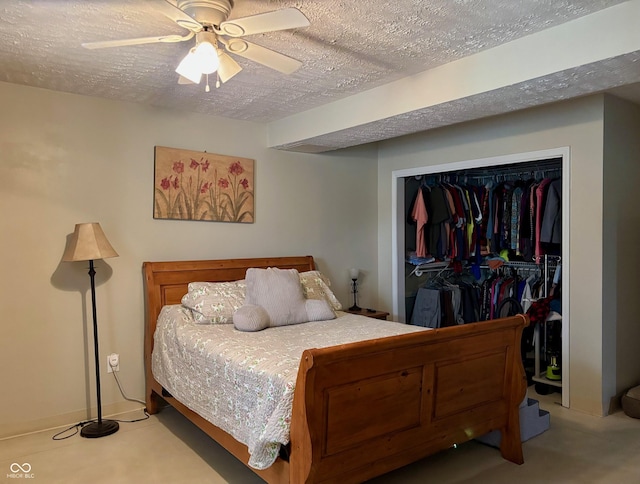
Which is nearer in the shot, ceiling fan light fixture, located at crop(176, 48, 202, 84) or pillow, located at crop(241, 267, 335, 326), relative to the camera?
ceiling fan light fixture, located at crop(176, 48, 202, 84)

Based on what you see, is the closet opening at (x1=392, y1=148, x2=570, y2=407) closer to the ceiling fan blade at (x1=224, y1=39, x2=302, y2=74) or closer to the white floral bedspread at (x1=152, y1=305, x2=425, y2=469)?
the white floral bedspread at (x1=152, y1=305, x2=425, y2=469)

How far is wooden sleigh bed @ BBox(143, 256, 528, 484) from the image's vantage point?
6.55ft

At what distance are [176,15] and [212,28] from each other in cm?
22

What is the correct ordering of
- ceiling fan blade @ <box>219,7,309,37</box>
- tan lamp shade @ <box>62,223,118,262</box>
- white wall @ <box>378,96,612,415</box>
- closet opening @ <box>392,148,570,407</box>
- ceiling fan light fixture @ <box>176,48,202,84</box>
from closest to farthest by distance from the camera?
1. ceiling fan blade @ <box>219,7,309,37</box>
2. ceiling fan light fixture @ <box>176,48,202,84</box>
3. tan lamp shade @ <box>62,223,118,262</box>
4. white wall @ <box>378,96,612,415</box>
5. closet opening @ <box>392,148,570,407</box>

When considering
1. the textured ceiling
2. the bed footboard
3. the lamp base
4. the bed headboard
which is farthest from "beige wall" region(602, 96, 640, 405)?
the lamp base

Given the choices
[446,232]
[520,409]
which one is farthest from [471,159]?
[520,409]

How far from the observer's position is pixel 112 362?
3510 mm

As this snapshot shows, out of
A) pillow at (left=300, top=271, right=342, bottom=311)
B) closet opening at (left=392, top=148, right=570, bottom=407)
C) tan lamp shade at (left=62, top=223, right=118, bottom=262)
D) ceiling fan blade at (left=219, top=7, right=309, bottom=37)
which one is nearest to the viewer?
ceiling fan blade at (left=219, top=7, right=309, bottom=37)

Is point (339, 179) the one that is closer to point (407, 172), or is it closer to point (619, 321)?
point (407, 172)

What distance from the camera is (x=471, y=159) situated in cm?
423

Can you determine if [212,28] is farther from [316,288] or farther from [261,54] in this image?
[316,288]

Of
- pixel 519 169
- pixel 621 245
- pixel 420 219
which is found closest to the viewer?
pixel 621 245

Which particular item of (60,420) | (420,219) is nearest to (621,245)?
(420,219)

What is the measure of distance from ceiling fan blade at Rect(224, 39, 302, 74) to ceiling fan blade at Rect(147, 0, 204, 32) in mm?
208
